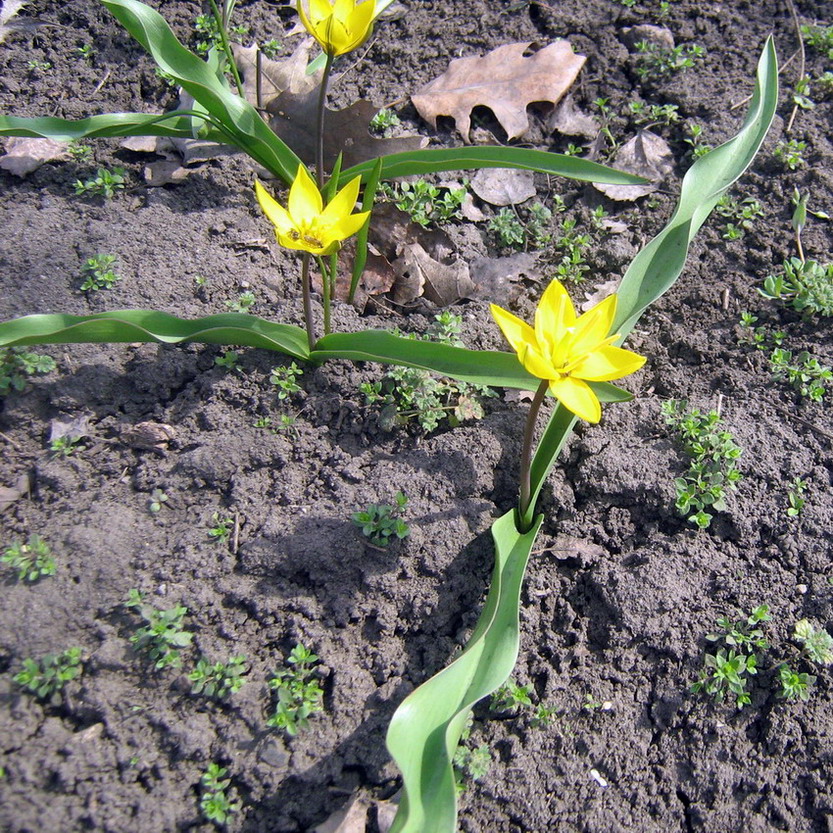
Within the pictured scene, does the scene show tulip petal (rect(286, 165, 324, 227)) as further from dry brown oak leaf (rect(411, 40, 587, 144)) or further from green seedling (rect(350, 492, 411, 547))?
dry brown oak leaf (rect(411, 40, 587, 144))

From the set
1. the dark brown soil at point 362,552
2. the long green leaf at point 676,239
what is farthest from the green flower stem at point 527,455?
the dark brown soil at point 362,552

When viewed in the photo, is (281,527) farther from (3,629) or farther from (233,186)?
(233,186)

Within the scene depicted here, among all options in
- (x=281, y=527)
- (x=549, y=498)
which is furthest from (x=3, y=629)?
(x=549, y=498)

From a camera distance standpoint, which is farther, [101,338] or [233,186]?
[233,186]

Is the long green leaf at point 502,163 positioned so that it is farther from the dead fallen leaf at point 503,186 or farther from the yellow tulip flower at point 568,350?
the yellow tulip flower at point 568,350

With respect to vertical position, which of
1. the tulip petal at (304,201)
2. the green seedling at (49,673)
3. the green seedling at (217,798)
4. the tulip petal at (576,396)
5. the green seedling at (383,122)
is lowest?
the green seedling at (217,798)

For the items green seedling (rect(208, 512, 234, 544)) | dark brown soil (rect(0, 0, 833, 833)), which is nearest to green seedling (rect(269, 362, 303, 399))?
dark brown soil (rect(0, 0, 833, 833))

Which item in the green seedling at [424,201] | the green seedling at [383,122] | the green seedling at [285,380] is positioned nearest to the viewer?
the green seedling at [285,380]
